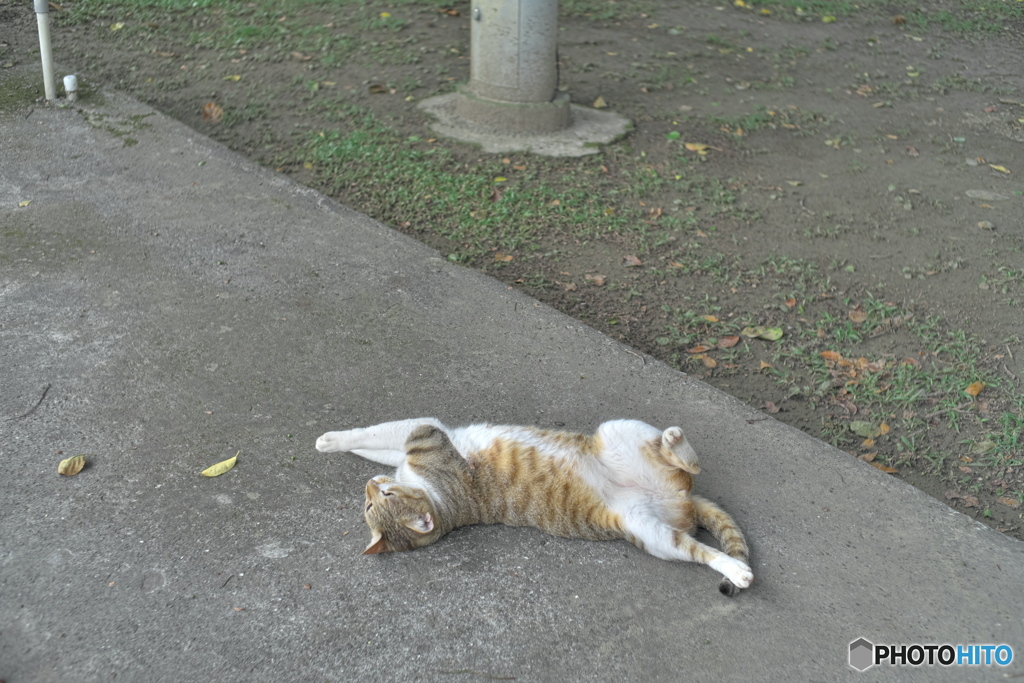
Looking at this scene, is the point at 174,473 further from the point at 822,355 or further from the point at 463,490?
the point at 822,355

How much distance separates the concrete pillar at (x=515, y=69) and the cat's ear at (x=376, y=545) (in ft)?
13.6

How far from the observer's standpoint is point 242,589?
2.67m

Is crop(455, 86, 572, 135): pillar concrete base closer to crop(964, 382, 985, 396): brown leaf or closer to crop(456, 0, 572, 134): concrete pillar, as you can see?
crop(456, 0, 572, 134): concrete pillar

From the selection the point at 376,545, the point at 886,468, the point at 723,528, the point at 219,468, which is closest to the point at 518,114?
the point at 886,468

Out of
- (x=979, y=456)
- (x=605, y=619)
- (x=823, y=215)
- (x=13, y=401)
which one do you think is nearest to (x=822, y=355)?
(x=979, y=456)

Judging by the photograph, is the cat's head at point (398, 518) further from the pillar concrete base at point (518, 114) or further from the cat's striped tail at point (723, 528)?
the pillar concrete base at point (518, 114)

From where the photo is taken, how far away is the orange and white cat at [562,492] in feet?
9.23

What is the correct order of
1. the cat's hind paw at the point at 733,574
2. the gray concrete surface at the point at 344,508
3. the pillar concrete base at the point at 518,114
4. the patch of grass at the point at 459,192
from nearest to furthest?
the gray concrete surface at the point at 344,508
the cat's hind paw at the point at 733,574
the patch of grass at the point at 459,192
the pillar concrete base at the point at 518,114

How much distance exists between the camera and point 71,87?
5910 mm

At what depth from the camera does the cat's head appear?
2775mm

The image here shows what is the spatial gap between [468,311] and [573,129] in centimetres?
270

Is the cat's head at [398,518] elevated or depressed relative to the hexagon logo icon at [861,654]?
elevated

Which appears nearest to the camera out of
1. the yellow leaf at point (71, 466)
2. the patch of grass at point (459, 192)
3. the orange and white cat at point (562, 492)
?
the orange and white cat at point (562, 492)

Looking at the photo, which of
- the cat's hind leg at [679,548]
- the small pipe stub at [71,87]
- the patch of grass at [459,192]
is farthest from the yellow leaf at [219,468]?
the small pipe stub at [71,87]
